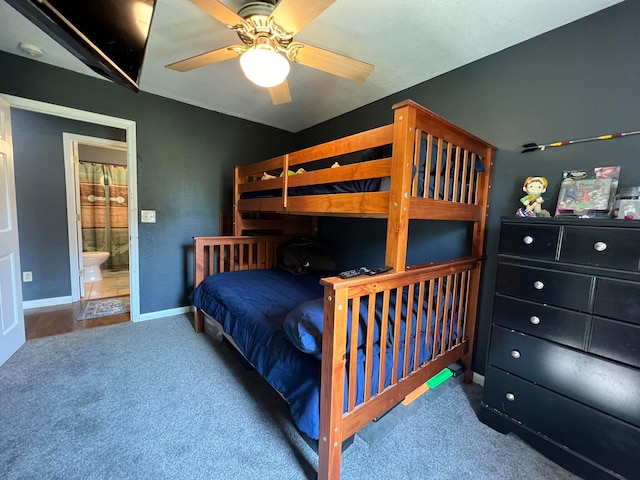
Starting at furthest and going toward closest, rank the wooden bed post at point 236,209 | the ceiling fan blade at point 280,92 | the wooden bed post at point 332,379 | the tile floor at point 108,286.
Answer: the tile floor at point 108,286 < the wooden bed post at point 236,209 < the ceiling fan blade at point 280,92 < the wooden bed post at point 332,379

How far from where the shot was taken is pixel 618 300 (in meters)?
1.14

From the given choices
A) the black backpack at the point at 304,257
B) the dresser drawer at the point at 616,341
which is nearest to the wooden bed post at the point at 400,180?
the dresser drawer at the point at 616,341

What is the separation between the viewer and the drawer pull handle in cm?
117

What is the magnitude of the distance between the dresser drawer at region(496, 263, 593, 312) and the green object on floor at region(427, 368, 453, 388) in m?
0.73

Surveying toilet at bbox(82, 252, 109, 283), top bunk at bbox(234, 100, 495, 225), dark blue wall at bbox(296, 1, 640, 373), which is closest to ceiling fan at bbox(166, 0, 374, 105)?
top bunk at bbox(234, 100, 495, 225)

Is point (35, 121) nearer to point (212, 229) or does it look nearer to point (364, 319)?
point (212, 229)

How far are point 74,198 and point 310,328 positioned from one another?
380cm

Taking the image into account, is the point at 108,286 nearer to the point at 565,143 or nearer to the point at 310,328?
the point at 310,328

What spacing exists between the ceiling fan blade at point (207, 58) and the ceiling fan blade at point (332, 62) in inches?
15.0

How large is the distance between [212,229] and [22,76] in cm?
195

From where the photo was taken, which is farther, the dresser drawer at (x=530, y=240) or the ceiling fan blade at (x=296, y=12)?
the dresser drawer at (x=530, y=240)

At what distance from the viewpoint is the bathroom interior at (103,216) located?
4.23 meters

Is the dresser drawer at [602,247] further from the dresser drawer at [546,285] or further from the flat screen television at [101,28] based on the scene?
the flat screen television at [101,28]

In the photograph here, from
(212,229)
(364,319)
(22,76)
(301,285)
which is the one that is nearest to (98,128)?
(22,76)
